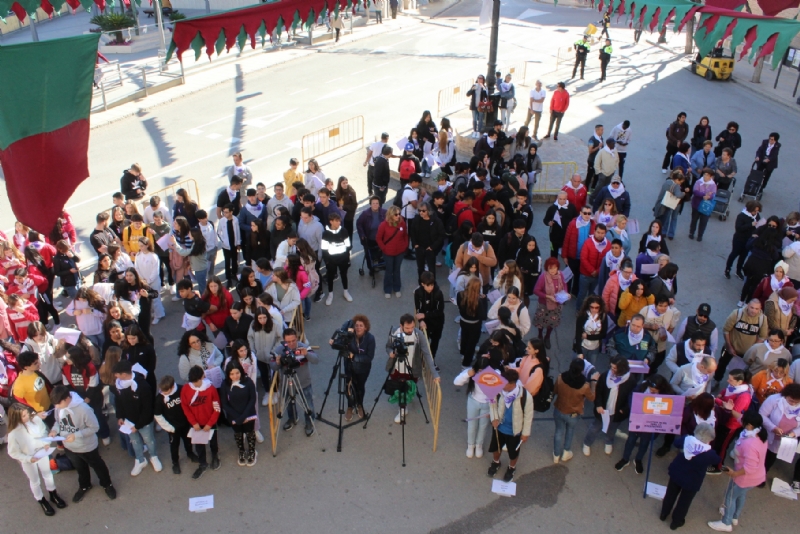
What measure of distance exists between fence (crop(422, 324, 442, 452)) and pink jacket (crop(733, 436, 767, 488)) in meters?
3.09

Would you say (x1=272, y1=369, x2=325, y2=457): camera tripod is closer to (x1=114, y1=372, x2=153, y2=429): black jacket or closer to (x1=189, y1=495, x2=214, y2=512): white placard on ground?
(x1=189, y1=495, x2=214, y2=512): white placard on ground

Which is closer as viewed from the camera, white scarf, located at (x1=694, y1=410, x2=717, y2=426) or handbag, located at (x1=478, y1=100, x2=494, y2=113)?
white scarf, located at (x1=694, y1=410, x2=717, y2=426)

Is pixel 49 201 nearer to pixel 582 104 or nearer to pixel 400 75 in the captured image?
pixel 582 104

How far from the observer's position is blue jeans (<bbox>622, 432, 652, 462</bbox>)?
7516 mm

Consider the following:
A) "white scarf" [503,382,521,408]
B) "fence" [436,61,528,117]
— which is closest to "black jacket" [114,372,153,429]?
"white scarf" [503,382,521,408]

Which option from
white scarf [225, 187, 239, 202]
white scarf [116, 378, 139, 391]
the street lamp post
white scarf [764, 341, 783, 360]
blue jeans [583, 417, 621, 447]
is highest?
the street lamp post

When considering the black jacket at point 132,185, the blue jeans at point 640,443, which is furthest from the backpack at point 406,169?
the blue jeans at point 640,443

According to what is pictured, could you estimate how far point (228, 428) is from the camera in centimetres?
826

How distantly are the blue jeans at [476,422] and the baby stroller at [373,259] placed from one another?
418 cm

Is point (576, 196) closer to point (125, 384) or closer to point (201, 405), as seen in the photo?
point (201, 405)

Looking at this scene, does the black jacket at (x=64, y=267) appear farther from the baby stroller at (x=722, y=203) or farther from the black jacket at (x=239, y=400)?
the baby stroller at (x=722, y=203)

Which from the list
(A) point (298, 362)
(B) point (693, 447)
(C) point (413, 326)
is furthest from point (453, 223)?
(B) point (693, 447)

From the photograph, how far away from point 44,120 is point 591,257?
23.8ft

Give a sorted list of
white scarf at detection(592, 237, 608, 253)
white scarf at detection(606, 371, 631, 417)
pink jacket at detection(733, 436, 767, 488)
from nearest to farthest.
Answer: pink jacket at detection(733, 436, 767, 488) → white scarf at detection(606, 371, 631, 417) → white scarf at detection(592, 237, 608, 253)
